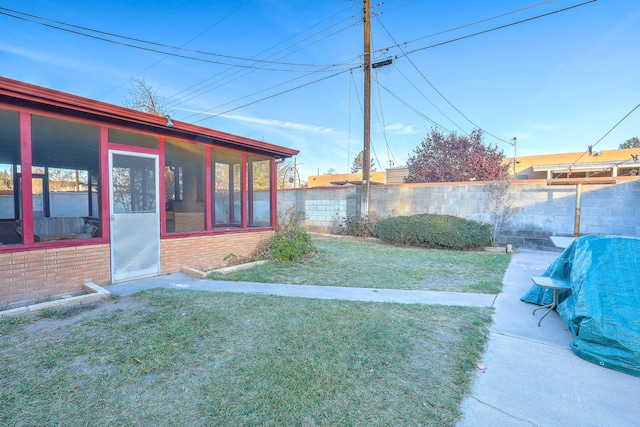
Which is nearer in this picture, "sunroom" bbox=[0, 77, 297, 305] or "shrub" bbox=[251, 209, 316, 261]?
"sunroom" bbox=[0, 77, 297, 305]

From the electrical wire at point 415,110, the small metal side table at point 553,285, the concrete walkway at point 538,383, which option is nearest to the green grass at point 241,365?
the concrete walkway at point 538,383

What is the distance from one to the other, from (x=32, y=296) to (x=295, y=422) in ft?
14.2

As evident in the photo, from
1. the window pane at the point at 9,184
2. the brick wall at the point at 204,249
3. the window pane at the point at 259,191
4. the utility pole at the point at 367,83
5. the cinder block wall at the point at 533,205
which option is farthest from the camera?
the utility pole at the point at 367,83

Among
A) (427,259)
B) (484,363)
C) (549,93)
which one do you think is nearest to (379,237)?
(427,259)

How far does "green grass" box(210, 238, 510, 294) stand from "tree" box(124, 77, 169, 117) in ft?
45.3

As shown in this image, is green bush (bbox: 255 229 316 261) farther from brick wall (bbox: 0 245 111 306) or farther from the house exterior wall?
brick wall (bbox: 0 245 111 306)

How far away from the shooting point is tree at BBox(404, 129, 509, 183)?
1349 cm

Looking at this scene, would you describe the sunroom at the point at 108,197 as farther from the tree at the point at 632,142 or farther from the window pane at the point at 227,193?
the tree at the point at 632,142

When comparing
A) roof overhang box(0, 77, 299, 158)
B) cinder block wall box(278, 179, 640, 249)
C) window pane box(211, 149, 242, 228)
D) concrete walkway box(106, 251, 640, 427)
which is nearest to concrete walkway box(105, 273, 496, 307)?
concrete walkway box(106, 251, 640, 427)

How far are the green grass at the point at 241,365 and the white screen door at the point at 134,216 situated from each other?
1.33 metres

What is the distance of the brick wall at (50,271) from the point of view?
12.5 feet

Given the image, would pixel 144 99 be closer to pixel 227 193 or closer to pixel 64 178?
pixel 64 178

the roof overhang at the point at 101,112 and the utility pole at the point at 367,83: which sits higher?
the utility pole at the point at 367,83

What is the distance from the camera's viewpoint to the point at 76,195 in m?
10.8
